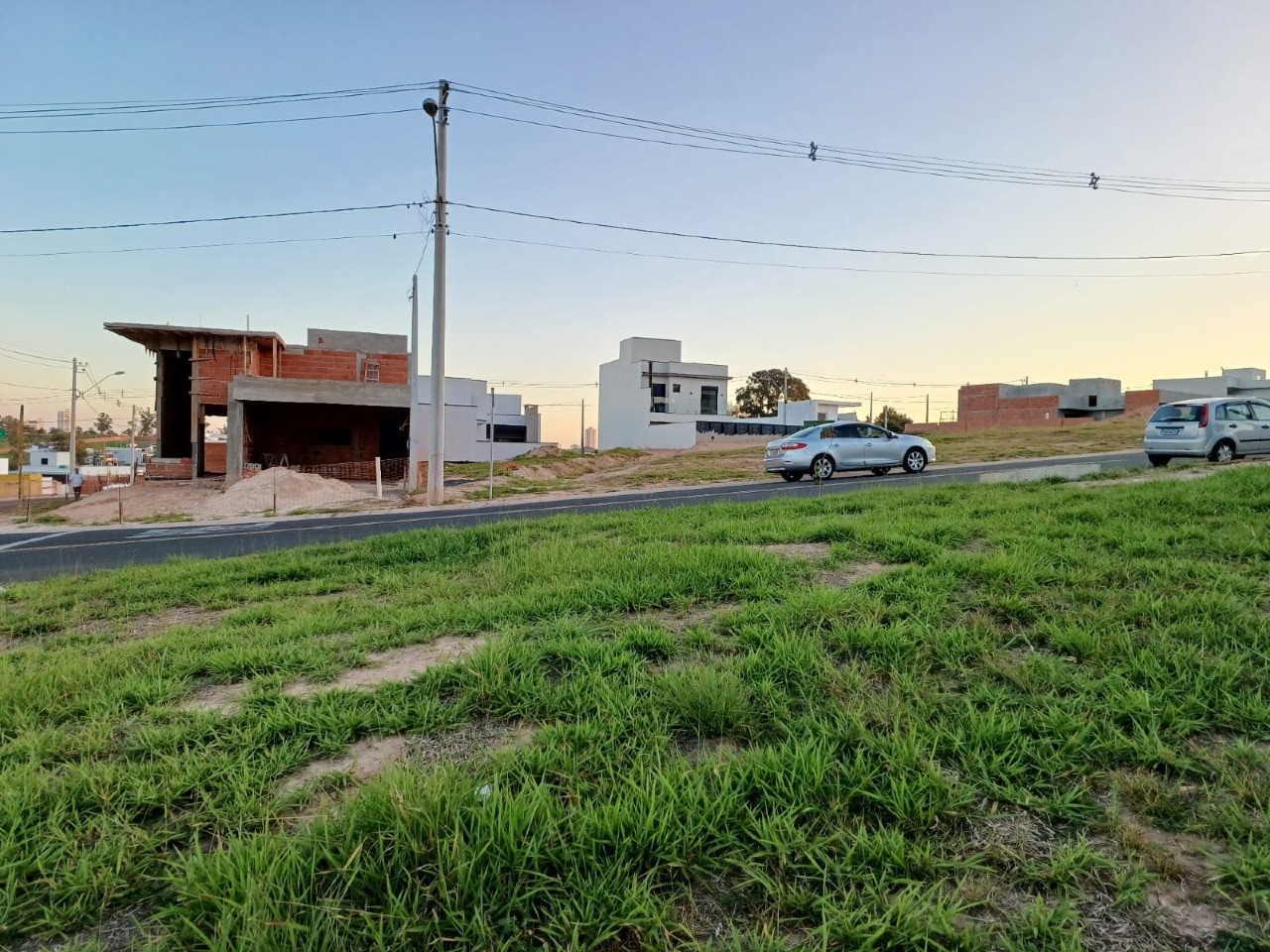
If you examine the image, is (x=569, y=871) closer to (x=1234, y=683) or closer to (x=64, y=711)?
(x=64, y=711)

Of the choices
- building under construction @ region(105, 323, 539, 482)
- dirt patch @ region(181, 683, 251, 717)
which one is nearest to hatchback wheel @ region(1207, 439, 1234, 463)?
dirt patch @ region(181, 683, 251, 717)

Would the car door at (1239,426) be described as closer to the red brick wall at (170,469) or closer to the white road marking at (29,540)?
the white road marking at (29,540)

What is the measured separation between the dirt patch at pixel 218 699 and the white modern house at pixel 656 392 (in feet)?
169

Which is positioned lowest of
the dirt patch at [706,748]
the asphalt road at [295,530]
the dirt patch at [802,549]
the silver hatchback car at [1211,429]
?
the asphalt road at [295,530]

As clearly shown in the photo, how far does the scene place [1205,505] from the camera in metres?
6.09

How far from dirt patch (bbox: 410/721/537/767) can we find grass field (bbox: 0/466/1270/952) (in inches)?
0.8

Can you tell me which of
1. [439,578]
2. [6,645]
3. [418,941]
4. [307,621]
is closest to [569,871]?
[418,941]

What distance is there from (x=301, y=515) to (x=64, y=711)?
14884 mm

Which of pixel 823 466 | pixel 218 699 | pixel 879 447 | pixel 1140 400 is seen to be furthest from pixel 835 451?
pixel 1140 400

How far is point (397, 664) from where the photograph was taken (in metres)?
3.46

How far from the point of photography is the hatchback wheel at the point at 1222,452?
1395 centimetres

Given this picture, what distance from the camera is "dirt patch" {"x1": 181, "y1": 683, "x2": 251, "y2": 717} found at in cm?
294

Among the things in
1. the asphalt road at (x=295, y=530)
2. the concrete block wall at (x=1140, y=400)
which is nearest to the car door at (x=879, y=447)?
the asphalt road at (x=295, y=530)

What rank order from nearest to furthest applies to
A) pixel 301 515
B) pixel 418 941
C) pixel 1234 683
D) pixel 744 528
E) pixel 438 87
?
pixel 418 941, pixel 1234 683, pixel 744 528, pixel 301 515, pixel 438 87
